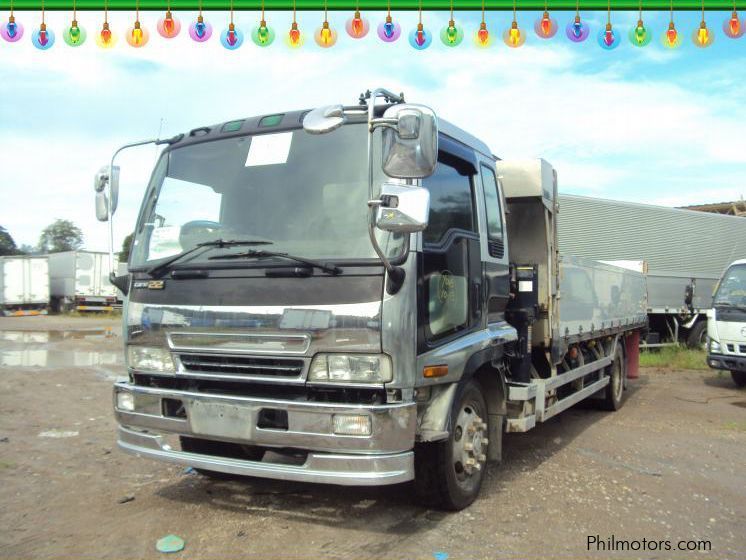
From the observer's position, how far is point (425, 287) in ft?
12.6

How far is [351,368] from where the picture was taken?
361cm

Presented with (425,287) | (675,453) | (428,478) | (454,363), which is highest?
(425,287)

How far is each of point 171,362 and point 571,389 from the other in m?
4.36

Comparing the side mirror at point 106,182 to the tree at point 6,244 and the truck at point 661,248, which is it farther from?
the tree at point 6,244

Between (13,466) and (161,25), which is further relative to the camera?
(161,25)

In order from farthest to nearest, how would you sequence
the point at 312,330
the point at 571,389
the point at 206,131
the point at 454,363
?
the point at 571,389 → the point at 206,131 → the point at 454,363 → the point at 312,330

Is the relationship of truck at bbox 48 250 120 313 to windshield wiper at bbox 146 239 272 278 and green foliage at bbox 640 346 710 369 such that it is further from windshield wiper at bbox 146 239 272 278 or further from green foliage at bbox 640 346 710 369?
windshield wiper at bbox 146 239 272 278

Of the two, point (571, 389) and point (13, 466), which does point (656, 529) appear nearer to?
point (571, 389)

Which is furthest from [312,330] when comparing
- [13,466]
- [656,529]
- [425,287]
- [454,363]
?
[13,466]

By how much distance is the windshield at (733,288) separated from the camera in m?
10.2

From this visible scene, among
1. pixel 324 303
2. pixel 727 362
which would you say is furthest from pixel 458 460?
pixel 727 362

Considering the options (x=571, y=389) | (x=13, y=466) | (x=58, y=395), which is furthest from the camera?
(x=58, y=395)

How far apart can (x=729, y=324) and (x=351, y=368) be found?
8566 mm

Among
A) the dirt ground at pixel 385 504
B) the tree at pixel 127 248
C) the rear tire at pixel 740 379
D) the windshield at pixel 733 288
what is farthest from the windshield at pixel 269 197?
the rear tire at pixel 740 379
